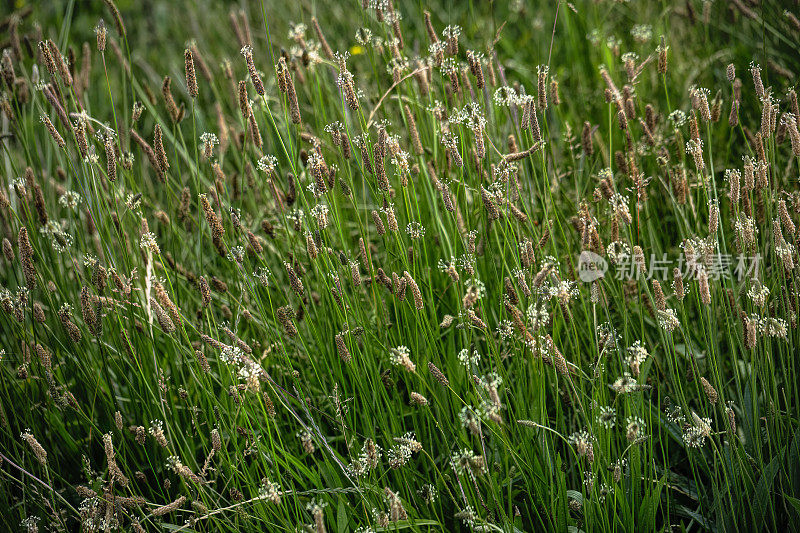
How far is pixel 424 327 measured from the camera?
183 centimetres

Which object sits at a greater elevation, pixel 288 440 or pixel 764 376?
pixel 764 376

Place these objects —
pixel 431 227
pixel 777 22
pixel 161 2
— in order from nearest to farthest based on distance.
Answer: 1. pixel 431 227
2. pixel 777 22
3. pixel 161 2

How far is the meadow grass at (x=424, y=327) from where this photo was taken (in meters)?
1.49

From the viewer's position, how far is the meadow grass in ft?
4.88

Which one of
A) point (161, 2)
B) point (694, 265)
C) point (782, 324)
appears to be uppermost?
point (161, 2)

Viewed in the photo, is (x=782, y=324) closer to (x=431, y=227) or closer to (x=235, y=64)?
(x=431, y=227)

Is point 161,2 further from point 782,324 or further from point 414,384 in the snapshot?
point 782,324

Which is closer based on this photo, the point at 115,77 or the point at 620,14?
the point at 620,14

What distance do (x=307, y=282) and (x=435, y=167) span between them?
0.64m

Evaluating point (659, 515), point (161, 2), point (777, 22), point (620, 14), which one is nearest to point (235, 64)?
point (161, 2)

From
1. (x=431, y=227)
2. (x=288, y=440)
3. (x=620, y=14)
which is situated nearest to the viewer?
(x=288, y=440)

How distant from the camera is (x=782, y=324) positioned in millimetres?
1423

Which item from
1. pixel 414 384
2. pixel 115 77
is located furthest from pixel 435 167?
pixel 115 77

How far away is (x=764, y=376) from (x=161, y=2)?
531 centimetres
